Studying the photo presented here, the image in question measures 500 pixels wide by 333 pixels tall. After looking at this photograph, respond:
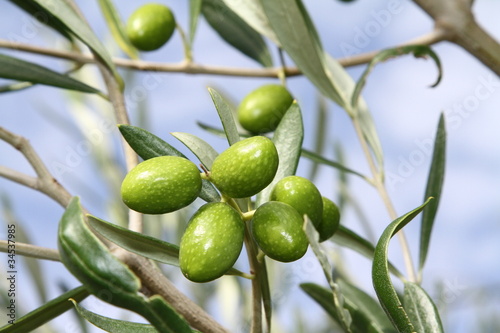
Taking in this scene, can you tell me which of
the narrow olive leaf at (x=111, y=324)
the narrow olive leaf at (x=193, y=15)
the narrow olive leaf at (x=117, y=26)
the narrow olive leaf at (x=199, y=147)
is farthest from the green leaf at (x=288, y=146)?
the narrow olive leaf at (x=117, y=26)

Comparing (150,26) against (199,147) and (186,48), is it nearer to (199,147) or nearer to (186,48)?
(186,48)

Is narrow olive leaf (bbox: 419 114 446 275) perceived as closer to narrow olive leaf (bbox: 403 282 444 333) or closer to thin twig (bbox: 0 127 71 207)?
narrow olive leaf (bbox: 403 282 444 333)

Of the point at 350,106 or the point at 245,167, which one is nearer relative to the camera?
the point at 245,167

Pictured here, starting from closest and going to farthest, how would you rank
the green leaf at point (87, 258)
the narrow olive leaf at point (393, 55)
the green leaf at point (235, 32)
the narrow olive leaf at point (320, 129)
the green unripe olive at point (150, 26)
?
the green leaf at point (87, 258) < the narrow olive leaf at point (393, 55) < the green unripe olive at point (150, 26) < the green leaf at point (235, 32) < the narrow olive leaf at point (320, 129)

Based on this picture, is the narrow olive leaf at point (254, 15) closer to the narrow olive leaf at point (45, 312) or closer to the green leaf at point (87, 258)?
the narrow olive leaf at point (45, 312)

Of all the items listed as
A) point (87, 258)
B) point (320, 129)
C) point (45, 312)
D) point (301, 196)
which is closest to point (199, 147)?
point (301, 196)

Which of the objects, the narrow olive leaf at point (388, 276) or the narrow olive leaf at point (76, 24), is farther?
the narrow olive leaf at point (76, 24)
